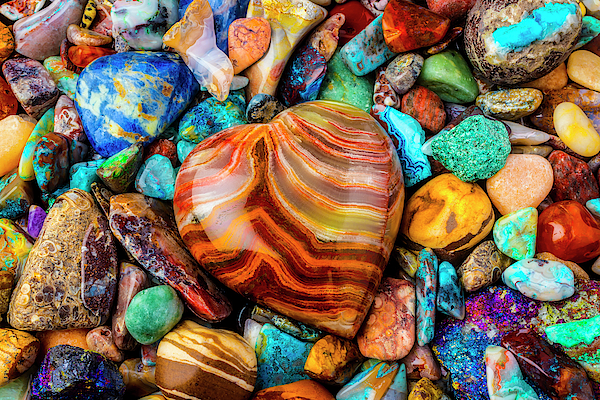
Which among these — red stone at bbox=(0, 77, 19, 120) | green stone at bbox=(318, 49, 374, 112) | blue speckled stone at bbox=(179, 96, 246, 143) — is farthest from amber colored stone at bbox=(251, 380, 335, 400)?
red stone at bbox=(0, 77, 19, 120)

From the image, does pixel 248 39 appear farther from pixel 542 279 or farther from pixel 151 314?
pixel 542 279

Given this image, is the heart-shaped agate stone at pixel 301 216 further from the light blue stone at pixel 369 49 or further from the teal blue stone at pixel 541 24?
the teal blue stone at pixel 541 24

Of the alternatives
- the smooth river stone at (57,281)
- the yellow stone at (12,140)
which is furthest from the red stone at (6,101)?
the smooth river stone at (57,281)

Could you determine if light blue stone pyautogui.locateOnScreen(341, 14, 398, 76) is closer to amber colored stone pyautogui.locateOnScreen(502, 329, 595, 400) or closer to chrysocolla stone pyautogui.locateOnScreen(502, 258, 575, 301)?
chrysocolla stone pyautogui.locateOnScreen(502, 258, 575, 301)

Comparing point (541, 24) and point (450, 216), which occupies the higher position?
point (541, 24)

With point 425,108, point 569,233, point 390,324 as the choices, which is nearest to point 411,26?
point 425,108

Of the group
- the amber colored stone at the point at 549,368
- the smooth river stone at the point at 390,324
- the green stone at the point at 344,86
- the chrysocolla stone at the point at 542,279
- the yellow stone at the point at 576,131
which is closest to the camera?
the amber colored stone at the point at 549,368
